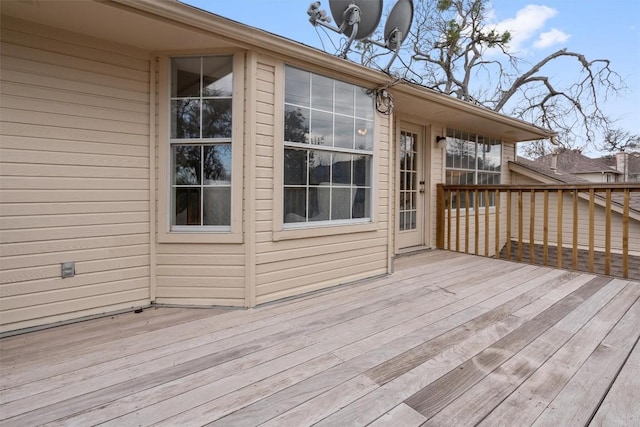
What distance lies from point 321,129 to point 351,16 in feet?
4.47

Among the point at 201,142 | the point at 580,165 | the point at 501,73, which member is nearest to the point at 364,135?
the point at 201,142

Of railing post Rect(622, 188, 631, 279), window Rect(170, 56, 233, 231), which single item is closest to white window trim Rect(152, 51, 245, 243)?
window Rect(170, 56, 233, 231)

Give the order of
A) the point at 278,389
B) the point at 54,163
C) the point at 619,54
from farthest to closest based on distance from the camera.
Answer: the point at 619,54, the point at 54,163, the point at 278,389

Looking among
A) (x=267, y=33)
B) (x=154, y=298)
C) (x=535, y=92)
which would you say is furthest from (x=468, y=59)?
(x=154, y=298)

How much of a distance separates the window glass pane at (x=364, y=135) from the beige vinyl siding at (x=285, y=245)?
0.10 metres

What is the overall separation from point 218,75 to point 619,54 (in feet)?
40.8

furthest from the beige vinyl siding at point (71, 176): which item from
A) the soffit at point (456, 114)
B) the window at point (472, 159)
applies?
the window at point (472, 159)

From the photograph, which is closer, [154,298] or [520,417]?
[520,417]

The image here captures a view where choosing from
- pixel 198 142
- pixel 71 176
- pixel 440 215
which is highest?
pixel 198 142

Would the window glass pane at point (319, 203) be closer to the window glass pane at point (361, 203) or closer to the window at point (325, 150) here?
the window at point (325, 150)

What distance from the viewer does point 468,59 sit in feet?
40.2

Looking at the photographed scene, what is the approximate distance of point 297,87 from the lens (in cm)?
296

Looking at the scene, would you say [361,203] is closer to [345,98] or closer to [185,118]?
[345,98]

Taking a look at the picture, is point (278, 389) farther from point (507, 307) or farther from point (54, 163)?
point (54, 163)
